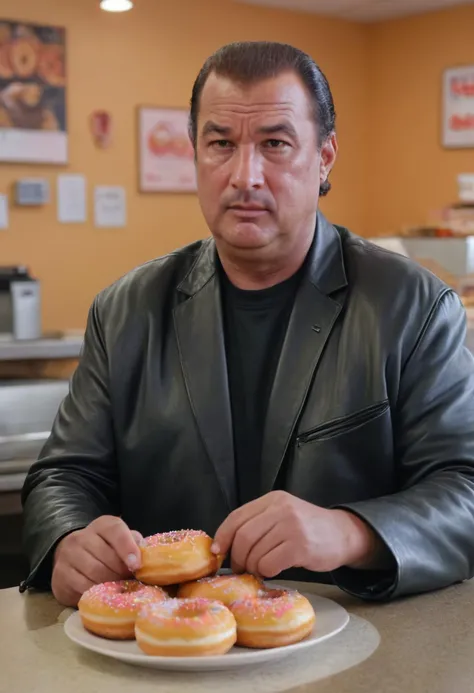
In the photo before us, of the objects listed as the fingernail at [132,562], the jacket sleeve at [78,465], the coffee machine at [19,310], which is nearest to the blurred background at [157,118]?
A: the coffee machine at [19,310]

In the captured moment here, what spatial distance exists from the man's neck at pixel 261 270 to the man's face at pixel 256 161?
6 centimetres

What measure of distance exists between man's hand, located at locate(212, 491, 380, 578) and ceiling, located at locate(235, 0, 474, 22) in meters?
5.59

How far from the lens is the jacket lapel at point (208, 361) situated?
1636 mm

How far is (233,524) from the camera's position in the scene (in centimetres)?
127

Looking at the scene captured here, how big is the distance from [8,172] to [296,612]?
4.87 m

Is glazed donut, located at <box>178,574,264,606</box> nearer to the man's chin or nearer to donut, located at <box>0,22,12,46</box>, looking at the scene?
the man's chin

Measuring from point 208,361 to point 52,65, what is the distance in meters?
4.41

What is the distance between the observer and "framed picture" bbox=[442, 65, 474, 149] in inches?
252

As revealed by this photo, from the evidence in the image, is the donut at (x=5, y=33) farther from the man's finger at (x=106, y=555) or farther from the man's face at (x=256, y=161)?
the man's finger at (x=106, y=555)

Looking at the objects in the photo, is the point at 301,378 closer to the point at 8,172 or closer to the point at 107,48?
the point at 8,172

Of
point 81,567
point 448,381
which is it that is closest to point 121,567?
point 81,567

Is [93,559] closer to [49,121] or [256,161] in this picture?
[256,161]

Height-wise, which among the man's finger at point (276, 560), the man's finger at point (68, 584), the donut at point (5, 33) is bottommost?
the man's finger at point (68, 584)

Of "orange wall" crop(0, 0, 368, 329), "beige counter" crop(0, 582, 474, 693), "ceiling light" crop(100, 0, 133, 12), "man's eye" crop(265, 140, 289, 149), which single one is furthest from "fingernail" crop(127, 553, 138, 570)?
"orange wall" crop(0, 0, 368, 329)
